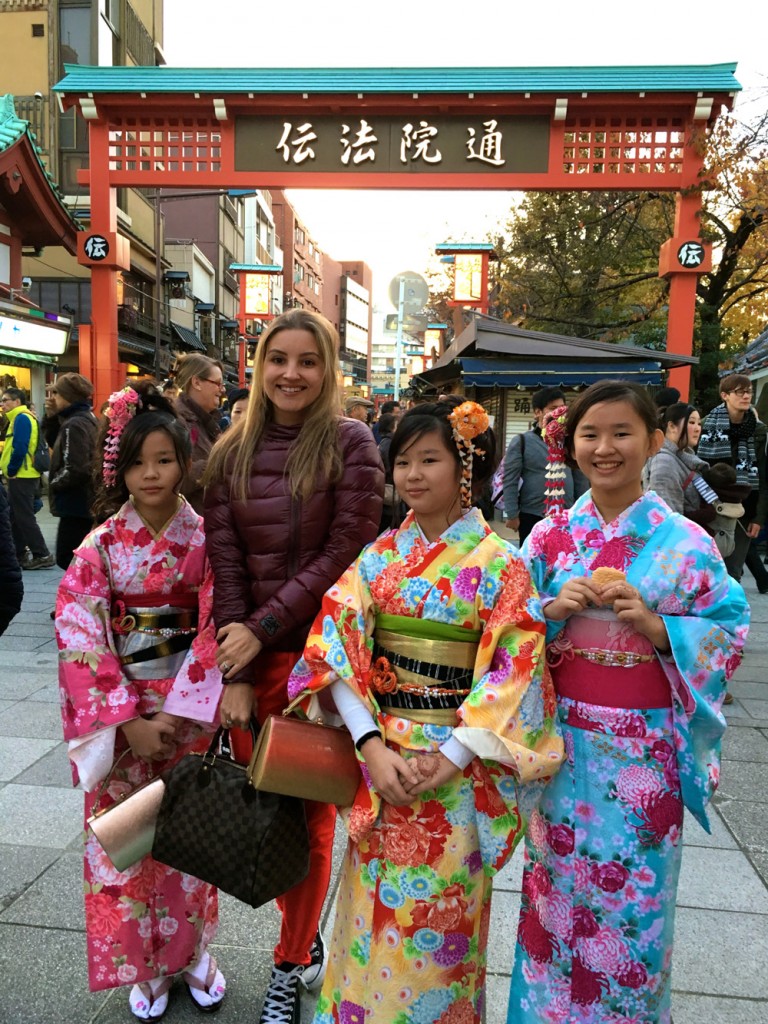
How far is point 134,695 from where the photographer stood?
1.96 metres

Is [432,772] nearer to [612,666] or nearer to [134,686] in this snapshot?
[612,666]

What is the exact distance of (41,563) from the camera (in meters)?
7.55

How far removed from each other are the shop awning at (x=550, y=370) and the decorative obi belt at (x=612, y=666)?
7787 mm

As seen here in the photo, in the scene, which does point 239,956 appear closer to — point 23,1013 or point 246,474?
point 23,1013

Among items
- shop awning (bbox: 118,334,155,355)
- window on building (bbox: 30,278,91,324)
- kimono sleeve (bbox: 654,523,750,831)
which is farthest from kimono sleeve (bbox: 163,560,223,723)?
shop awning (bbox: 118,334,155,355)

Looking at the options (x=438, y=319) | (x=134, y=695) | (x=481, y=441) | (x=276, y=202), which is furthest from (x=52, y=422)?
(x=276, y=202)

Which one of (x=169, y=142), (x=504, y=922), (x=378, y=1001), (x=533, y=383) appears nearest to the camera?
(x=378, y=1001)

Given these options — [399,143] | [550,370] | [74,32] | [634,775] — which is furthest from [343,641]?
[74,32]

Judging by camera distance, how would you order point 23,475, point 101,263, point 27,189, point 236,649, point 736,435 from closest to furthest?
point 236,649 → point 736,435 → point 23,475 → point 101,263 → point 27,189

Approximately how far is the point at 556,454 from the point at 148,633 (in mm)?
1231

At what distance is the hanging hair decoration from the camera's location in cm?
189

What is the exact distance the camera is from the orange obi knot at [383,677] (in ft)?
5.52

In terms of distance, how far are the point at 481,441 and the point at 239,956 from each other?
1695 mm

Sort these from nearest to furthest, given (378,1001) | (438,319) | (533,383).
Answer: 1. (378,1001)
2. (533,383)
3. (438,319)
